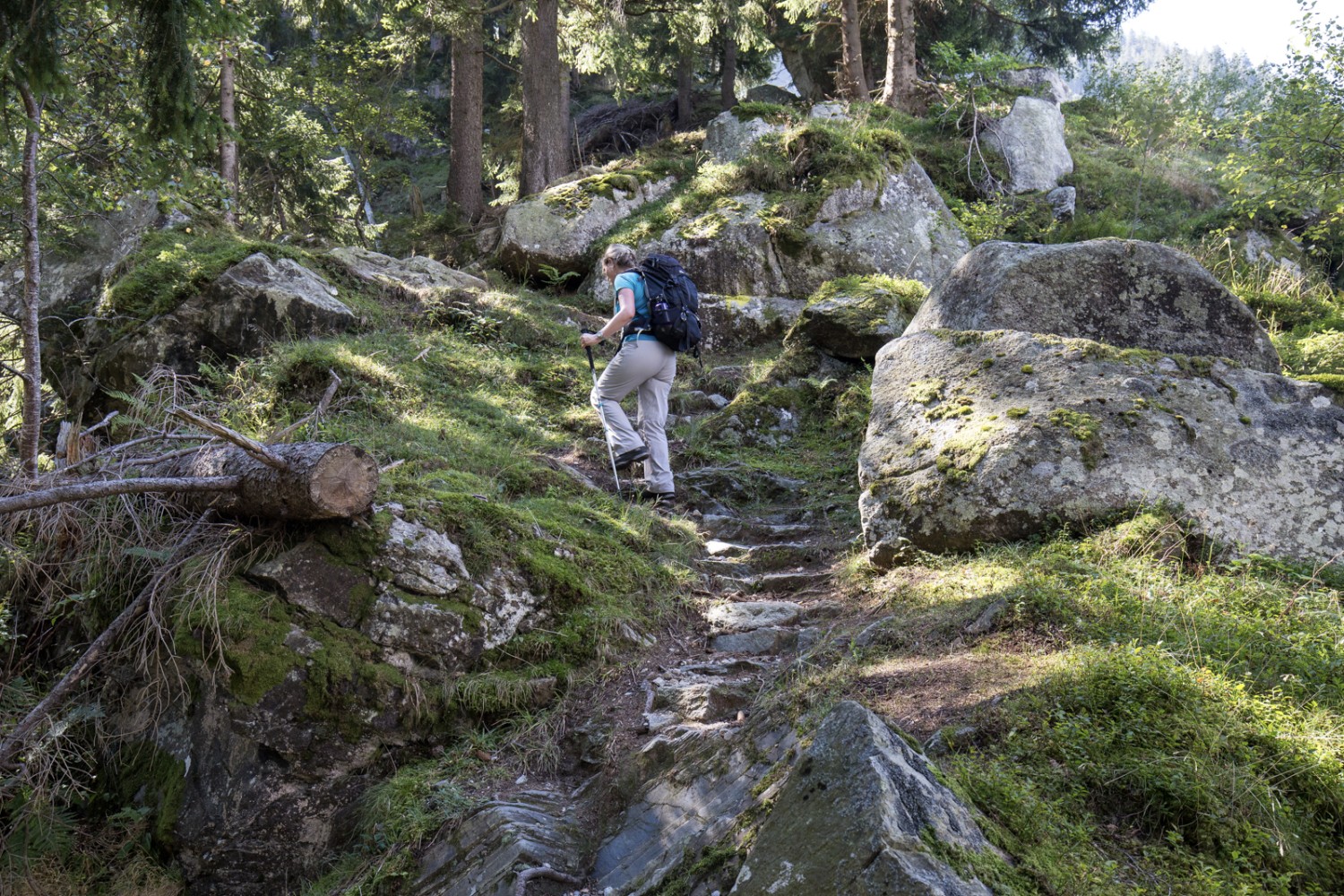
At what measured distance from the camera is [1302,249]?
13734 millimetres

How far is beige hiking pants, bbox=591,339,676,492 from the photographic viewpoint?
7.27 m

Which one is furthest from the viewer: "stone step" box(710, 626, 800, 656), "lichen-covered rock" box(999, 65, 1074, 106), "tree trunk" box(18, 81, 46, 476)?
"lichen-covered rock" box(999, 65, 1074, 106)

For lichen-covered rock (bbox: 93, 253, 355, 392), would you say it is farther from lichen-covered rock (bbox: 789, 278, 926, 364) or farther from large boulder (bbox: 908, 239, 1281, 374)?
large boulder (bbox: 908, 239, 1281, 374)

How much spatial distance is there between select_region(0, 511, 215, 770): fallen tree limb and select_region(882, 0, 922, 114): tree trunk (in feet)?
52.2

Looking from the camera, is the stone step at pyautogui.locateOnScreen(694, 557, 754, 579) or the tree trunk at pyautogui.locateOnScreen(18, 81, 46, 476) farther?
the stone step at pyautogui.locateOnScreen(694, 557, 754, 579)

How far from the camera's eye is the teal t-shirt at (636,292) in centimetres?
716

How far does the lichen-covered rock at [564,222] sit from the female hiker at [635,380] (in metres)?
6.07

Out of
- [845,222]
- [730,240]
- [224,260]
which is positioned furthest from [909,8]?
[224,260]

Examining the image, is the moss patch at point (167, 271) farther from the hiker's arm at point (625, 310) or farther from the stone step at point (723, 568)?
the stone step at point (723, 568)

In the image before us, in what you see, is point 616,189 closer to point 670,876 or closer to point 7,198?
point 7,198

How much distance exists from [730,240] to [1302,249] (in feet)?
32.7

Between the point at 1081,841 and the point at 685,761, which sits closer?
the point at 1081,841

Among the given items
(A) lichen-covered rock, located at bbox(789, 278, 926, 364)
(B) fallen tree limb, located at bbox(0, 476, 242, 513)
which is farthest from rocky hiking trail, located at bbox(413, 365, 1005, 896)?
(A) lichen-covered rock, located at bbox(789, 278, 926, 364)

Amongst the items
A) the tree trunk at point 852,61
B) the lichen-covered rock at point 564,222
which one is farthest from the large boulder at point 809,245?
the tree trunk at point 852,61
